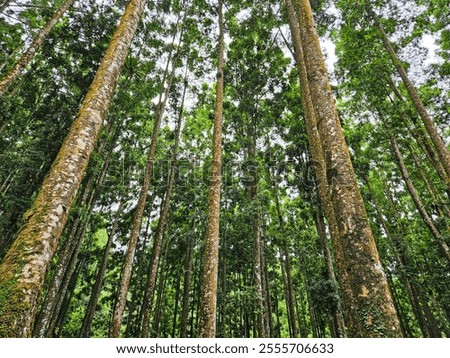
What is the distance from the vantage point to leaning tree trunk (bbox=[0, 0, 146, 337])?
8.16 feet

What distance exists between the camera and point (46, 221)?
304 centimetres

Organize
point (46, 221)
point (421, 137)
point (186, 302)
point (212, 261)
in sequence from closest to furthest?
point (46, 221) < point (212, 261) < point (421, 137) < point (186, 302)

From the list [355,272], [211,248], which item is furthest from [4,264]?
[211,248]

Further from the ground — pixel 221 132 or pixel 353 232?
pixel 221 132

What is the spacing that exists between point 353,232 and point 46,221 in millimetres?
3536

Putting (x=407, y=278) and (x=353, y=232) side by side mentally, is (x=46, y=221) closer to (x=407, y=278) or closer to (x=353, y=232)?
(x=353, y=232)

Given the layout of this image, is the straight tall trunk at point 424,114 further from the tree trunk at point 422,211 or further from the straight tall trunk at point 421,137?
the tree trunk at point 422,211

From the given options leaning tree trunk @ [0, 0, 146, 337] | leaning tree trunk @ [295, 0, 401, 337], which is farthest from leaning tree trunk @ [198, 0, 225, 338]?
leaning tree trunk @ [0, 0, 146, 337]

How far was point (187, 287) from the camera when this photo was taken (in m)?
15.4

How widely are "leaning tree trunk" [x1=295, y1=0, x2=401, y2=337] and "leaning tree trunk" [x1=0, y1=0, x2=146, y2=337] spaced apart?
327 centimetres

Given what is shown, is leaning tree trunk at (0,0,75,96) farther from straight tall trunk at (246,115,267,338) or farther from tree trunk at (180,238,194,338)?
tree trunk at (180,238,194,338)

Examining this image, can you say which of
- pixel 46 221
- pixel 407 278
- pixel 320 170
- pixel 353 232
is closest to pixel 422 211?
pixel 407 278

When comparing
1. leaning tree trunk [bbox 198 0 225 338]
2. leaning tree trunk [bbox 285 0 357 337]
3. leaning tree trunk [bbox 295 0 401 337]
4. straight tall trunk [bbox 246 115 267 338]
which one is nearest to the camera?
leaning tree trunk [bbox 295 0 401 337]

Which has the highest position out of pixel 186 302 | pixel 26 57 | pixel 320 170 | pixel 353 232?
pixel 26 57
